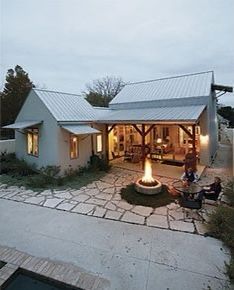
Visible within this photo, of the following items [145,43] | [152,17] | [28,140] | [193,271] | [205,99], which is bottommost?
[193,271]

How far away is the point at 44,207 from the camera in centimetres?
925

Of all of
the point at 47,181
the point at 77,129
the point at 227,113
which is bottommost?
the point at 47,181

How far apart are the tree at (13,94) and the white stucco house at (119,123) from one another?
8.37m

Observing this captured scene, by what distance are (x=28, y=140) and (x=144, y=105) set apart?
9490 millimetres

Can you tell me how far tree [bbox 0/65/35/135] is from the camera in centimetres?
2353

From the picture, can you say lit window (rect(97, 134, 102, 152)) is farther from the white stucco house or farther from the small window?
the small window

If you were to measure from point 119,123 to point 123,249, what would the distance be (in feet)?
32.4

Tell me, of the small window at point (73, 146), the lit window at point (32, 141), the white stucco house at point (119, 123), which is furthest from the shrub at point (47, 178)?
the lit window at point (32, 141)

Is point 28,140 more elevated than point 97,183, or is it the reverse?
point 28,140

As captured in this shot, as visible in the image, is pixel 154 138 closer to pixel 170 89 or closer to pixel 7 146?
pixel 170 89

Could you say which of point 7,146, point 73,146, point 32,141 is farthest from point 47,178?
point 7,146

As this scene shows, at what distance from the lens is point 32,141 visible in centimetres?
1517

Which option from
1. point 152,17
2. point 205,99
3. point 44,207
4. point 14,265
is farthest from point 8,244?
point 205,99

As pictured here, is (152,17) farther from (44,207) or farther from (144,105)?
(44,207)
